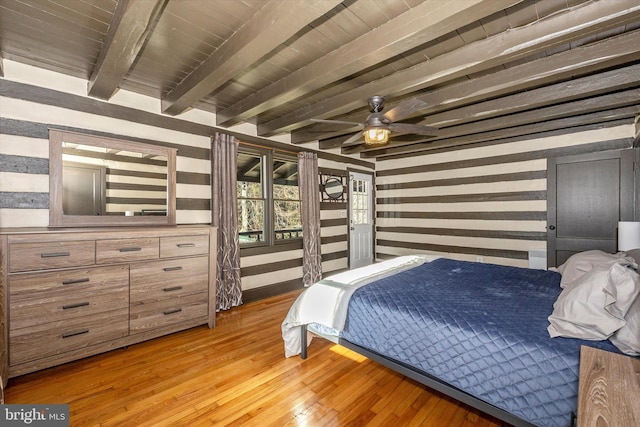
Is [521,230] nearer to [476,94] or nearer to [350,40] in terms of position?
[476,94]

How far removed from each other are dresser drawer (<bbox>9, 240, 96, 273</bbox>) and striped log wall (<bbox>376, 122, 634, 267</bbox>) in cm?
517

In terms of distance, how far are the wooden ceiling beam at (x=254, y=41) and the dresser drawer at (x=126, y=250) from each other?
1501 mm

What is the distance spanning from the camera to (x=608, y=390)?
1019 millimetres

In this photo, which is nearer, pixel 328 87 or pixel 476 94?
pixel 476 94

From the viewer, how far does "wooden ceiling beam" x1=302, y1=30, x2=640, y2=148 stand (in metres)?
2.11

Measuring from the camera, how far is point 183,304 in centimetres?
296

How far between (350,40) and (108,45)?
5.81 ft

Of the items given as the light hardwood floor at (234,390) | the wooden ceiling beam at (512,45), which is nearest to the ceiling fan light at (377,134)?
the wooden ceiling beam at (512,45)

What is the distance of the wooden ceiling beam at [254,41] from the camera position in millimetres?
1690

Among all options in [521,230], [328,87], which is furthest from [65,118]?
[521,230]

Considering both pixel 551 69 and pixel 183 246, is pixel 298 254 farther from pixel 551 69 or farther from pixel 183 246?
pixel 551 69

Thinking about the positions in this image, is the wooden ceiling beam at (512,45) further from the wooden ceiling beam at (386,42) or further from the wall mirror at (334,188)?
the wall mirror at (334,188)

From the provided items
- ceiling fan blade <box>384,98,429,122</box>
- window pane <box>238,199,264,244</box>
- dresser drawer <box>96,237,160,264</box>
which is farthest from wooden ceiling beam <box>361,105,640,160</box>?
dresser drawer <box>96,237,160,264</box>

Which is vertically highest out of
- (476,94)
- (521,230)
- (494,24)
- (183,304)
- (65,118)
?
(494,24)
